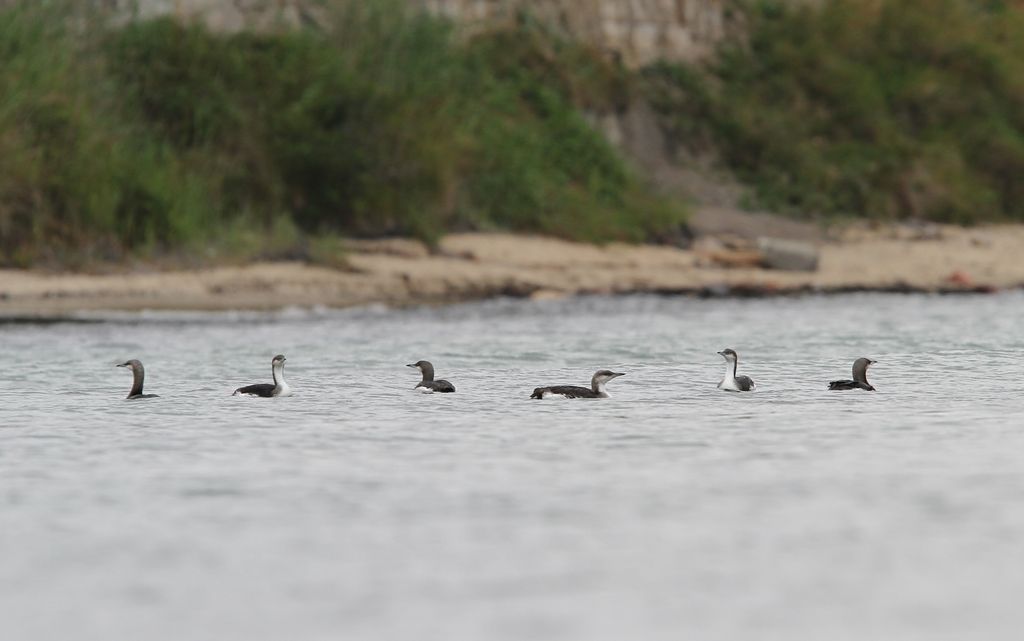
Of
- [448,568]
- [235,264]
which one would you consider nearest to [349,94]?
[235,264]

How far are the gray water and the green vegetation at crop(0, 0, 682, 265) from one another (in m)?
4.77

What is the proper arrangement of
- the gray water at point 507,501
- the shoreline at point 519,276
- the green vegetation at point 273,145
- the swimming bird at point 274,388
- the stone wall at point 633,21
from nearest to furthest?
1. the gray water at point 507,501
2. the swimming bird at point 274,388
3. the shoreline at point 519,276
4. the green vegetation at point 273,145
5. the stone wall at point 633,21

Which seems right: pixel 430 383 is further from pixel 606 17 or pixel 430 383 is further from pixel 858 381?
pixel 606 17

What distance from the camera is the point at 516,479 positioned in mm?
8703

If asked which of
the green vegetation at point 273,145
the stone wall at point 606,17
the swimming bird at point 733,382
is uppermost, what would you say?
the stone wall at point 606,17

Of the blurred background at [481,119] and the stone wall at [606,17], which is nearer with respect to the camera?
the blurred background at [481,119]

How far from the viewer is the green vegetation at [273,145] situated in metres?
19.5

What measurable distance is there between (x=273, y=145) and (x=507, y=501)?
1462 cm

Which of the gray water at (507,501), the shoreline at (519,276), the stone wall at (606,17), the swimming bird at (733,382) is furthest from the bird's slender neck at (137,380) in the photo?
the stone wall at (606,17)

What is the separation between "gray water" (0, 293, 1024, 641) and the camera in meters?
6.18

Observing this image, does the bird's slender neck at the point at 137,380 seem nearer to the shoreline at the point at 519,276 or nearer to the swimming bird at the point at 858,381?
the swimming bird at the point at 858,381

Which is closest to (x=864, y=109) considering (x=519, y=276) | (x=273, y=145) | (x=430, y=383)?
(x=519, y=276)

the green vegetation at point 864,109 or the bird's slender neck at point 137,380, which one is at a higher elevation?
the green vegetation at point 864,109

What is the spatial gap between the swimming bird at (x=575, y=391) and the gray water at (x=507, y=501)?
3.9 inches
